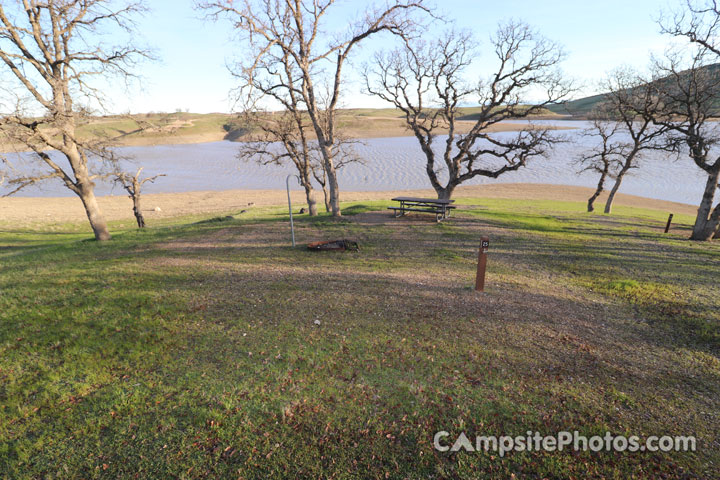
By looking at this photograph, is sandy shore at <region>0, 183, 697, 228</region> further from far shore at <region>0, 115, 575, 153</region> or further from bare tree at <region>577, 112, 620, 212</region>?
far shore at <region>0, 115, 575, 153</region>

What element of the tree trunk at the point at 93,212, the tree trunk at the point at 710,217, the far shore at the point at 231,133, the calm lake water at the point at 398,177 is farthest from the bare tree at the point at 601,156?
the far shore at the point at 231,133

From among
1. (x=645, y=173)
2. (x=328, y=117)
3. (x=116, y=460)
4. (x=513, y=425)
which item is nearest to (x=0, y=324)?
(x=116, y=460)

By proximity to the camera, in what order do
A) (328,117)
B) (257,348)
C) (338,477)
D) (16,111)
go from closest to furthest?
(338,477), (257,348), (16,111), (328,117)

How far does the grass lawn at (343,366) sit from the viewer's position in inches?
144

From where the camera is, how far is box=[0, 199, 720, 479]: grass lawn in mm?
3670

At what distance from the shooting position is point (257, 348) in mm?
5684

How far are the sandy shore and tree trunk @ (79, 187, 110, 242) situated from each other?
1675 cm

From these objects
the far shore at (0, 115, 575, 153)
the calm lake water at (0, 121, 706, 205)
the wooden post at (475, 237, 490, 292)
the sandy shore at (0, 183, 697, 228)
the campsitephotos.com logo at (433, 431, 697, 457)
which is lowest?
the sandy shore at (0, 183, 697, 228)

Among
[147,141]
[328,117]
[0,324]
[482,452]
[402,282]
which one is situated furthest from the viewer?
[147,141]

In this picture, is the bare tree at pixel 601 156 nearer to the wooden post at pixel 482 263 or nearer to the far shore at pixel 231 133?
the wooden post at pixel 482 263

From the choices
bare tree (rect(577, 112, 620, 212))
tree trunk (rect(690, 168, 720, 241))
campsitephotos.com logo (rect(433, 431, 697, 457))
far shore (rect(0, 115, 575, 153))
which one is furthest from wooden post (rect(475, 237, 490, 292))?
far shore (rect(0, 115, 575, 153))

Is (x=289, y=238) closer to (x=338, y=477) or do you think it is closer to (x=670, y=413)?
(x=338, y=477)

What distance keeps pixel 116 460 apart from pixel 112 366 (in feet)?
6.82

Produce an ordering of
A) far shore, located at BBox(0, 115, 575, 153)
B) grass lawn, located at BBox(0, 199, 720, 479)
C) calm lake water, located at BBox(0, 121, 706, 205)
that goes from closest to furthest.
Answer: grass lawn, located at BBox(0, 199, 720, 479) → calm lake water, located at BBox(0, 121, 706, 205) → far shore, located at BBox(0, 115, 575, 153)
